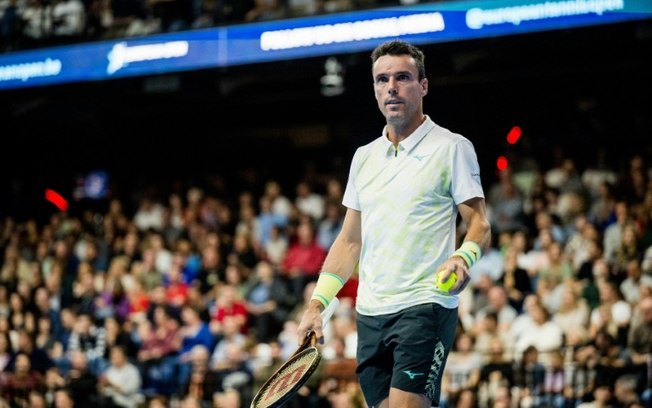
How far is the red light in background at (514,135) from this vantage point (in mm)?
Answer: 16250

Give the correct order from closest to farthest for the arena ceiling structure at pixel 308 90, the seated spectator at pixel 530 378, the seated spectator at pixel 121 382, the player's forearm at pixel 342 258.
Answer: the player's forearm at pixel 342 258, the seated spectator at pixel 530 378, the seated spectator at pixel 121 382, the arena ceiling structure at pixel 308 90

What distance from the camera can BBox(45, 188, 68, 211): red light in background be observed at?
67.0ft

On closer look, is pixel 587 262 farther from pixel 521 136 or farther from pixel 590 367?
pixel 521 136

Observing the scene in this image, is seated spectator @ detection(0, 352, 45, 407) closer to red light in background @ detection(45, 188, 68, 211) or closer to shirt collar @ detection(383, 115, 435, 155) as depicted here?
red light in background @ detection(45, 188, 68, 211)

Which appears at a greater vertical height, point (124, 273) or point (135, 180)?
point (135, 180)

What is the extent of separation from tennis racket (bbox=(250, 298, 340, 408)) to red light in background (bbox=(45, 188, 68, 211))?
16.0 metres

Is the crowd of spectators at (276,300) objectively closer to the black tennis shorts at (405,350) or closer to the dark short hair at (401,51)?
the black tennis shorts at (405,350)

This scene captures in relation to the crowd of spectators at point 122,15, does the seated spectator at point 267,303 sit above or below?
below

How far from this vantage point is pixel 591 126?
1595cm

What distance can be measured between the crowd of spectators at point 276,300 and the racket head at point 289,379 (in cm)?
583

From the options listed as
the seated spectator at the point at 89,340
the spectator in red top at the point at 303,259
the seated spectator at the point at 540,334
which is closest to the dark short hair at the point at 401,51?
the seated spectator at the point at 540,334

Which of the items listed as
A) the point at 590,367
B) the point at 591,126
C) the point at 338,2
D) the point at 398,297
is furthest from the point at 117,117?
the point at 398,297

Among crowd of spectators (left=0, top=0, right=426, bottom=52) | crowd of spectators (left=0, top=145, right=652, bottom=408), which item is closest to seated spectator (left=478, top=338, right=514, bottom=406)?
crowd of spectators (left=0, top=145, right=652, bottom=408)

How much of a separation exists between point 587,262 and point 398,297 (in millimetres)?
7591
